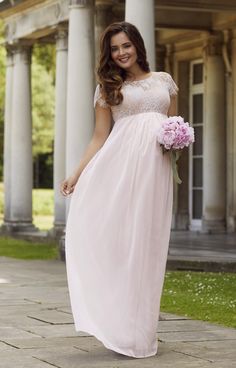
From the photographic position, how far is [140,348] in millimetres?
7734

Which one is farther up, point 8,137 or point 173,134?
point 8,137

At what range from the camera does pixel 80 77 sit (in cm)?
1917

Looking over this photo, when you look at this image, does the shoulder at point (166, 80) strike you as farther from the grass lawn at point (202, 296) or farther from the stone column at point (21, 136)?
the stone column at point (21, 136)

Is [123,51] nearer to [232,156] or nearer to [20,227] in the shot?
[232,156]

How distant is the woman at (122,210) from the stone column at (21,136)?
17.8 meters

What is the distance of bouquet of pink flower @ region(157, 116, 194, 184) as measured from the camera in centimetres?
793

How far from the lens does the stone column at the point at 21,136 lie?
25.9 m

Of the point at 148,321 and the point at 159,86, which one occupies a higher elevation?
the point at 159,86

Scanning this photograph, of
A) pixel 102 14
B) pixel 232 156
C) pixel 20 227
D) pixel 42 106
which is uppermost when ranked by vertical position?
pixel 102 14

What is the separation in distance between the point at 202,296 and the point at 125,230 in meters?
4.56

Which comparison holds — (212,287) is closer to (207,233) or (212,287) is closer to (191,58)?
(207,233)

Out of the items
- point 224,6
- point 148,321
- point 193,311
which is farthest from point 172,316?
point 224,6

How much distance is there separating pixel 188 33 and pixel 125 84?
17.5m

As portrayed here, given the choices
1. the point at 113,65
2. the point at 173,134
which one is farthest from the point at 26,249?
the point at 173,134
